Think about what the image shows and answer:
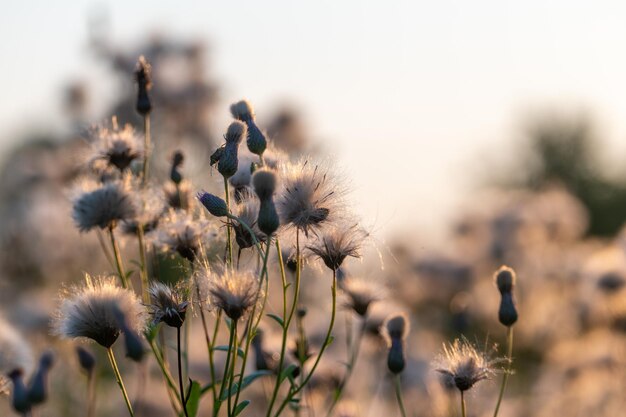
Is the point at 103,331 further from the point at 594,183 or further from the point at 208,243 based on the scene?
the point at 594,183

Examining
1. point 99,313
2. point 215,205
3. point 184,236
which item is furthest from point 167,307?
point 184,236

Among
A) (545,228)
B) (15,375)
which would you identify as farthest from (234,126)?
(545,228)

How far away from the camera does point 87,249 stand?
8.07 meters

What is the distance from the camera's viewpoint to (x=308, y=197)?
274 centimetres

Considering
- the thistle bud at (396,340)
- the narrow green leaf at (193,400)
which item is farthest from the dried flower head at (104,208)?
the thistle bud at (396,340)

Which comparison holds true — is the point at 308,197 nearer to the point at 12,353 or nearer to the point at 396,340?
the point at 396,340

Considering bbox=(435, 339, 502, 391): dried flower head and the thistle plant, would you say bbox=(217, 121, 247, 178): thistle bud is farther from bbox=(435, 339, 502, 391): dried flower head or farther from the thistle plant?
the thistle plant

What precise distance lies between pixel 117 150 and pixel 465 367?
4.14 ft

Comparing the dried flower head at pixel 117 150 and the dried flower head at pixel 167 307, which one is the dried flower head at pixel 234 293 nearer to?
the dried flower head at pixel 167 307

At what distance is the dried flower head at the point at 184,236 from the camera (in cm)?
295

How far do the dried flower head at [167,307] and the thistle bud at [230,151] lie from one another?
0.36 meters

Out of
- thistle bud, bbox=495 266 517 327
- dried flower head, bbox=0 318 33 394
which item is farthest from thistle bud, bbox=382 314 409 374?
dried flower head, bbox=0 318 33 394

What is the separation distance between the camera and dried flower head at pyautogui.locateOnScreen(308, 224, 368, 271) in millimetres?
2775

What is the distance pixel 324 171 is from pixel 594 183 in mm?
23458
